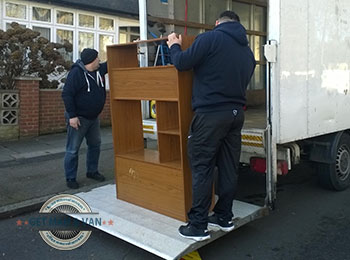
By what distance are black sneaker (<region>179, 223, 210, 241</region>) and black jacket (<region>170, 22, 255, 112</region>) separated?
102cm

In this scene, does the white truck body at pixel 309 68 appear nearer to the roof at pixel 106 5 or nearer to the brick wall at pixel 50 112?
the brick wall at pixel 50 112

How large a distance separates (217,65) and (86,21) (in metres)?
9.54

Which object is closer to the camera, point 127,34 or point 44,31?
point 44,31

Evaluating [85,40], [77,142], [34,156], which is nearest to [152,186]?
[77,142]

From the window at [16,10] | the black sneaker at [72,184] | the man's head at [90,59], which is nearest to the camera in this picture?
the man's head at [90,59]

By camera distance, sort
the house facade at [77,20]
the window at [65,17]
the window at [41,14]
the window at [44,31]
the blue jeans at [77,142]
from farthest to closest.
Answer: the window at [65,17] < the window at [44,31] < the window at [41,14] < the house facade at [77,20] < the blue jeans at [77,142]

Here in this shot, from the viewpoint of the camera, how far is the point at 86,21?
11.9m

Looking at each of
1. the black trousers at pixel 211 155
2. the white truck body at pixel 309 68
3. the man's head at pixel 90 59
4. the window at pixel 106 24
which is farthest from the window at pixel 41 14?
the black trousers at pixel 211 155

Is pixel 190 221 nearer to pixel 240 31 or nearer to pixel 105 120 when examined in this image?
pixel 240 31

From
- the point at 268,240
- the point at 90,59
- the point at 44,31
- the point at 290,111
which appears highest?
the point at 44,31

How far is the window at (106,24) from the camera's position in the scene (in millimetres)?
12280

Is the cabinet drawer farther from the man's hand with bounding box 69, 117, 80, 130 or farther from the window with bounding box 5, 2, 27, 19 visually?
the window with bounding box 5, 2, 27, 19

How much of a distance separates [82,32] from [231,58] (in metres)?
9.38

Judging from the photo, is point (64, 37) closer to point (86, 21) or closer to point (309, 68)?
point (86, 21)
